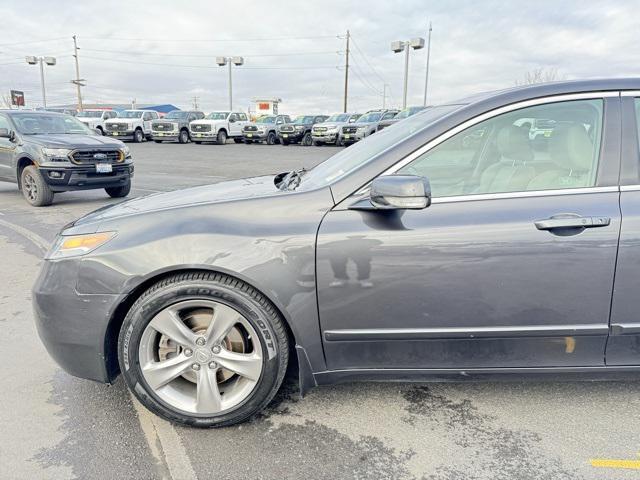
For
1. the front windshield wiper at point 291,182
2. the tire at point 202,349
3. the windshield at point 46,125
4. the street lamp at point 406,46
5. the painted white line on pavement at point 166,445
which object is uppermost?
the street lamp at point 406,46

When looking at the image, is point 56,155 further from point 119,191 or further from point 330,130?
point 330,130

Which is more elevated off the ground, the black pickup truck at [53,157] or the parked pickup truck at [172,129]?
the parked pickup truck at [172,129]

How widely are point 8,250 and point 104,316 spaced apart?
13.9 ft

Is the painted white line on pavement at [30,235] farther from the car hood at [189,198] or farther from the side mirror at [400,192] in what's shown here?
the side mirror at [400,192]

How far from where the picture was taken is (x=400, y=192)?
205 centimetres

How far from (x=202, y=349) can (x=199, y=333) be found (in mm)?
80

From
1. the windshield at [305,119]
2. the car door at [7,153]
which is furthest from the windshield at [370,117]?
the car door at [7,153]

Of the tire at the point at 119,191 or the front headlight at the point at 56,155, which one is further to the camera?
the tire at the point at 119,191

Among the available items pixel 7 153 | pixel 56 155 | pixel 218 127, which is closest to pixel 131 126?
pixel 218 127

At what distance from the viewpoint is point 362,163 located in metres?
2.35

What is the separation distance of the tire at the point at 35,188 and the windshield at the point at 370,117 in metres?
19.3

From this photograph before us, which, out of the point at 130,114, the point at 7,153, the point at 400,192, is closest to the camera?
the point at 400,192

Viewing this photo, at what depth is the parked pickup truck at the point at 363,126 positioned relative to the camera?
79.6 feet

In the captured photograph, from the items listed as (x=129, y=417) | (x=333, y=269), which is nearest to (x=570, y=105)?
(x=333, y=269)
